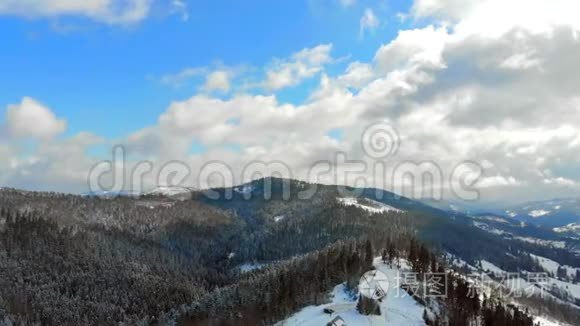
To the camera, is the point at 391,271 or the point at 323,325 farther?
the point at 391,271

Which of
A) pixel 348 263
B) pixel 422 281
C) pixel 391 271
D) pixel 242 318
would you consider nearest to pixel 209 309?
pixel 242 318

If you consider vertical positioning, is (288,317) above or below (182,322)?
above

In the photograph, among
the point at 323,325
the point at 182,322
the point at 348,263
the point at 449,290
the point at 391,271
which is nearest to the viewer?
the point at 323,325

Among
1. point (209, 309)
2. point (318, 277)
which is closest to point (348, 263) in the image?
point (318, 277)

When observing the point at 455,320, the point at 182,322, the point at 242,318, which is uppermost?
the point at 455,320

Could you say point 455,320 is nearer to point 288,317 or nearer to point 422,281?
point 422,281

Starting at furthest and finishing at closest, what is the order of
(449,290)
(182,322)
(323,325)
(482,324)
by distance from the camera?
(182,322) → (449,290) → (482,324) → (323,325)
